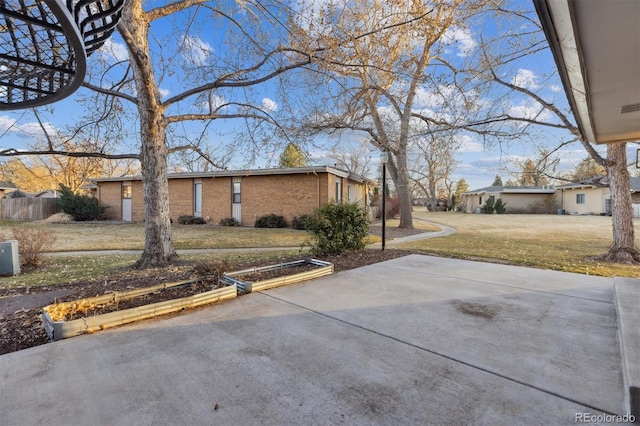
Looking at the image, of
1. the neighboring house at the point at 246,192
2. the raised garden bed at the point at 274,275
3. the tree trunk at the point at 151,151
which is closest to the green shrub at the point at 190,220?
the neighboring house at the point at 246,192

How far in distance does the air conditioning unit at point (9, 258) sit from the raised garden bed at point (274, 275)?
6.07 m

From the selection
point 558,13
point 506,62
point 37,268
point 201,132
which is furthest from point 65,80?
point 506,62

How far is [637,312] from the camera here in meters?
3.25

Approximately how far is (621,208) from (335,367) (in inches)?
406

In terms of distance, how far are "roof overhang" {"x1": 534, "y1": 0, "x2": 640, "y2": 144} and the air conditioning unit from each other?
10.2 m

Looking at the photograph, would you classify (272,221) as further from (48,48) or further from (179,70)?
(48,48)

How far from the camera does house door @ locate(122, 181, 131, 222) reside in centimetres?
2264

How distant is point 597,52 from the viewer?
104 inches

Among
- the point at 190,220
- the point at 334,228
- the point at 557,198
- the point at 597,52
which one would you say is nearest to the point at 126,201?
the point at 190,220

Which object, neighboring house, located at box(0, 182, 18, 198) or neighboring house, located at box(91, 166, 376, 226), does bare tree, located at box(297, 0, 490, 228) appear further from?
neighboring house, located at box(0, 182, 18, 198)

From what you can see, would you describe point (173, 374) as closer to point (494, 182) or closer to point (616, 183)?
point (616, 183)

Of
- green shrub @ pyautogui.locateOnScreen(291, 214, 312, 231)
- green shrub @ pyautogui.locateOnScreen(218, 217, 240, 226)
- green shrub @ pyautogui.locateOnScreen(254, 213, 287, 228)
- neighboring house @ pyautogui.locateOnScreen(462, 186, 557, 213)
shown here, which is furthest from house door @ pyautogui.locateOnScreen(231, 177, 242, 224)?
neighboring house @ pyautogui.locateOnScreen(462, 186, 557, 213)

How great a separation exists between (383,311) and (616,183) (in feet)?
29.7

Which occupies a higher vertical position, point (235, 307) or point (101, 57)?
point (101, 57)
